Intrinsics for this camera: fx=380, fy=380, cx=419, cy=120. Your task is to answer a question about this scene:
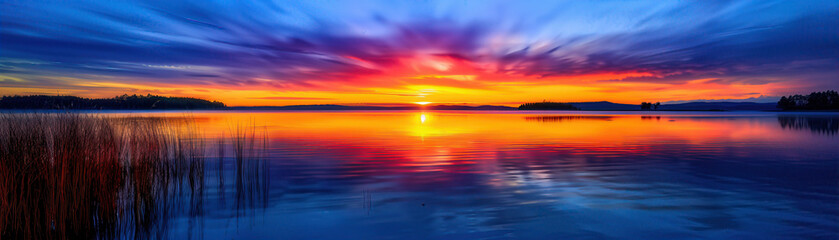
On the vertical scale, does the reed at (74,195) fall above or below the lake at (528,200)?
above

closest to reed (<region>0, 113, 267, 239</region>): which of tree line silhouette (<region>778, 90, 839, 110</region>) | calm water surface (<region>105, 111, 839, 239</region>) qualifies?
calm water surface (<region>105, 111, 839, 239</region>)

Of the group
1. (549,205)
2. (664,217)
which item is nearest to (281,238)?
(549,205)

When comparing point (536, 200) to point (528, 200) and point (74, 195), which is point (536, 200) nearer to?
point (528, 200)

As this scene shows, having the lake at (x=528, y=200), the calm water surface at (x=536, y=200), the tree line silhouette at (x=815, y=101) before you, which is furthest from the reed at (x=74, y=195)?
the tree line silhouette at (x=815, y=101)

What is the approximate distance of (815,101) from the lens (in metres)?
127

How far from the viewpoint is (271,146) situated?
1925 centimetres

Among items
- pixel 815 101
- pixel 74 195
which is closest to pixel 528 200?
pixel 74 195

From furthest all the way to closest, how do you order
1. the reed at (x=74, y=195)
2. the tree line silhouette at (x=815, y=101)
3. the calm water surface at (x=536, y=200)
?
1. the tree line silhouette at (x=815, y=101)
2. the calm water surface at (x=536, y=200)
3. the reed at (x=74, y=195)

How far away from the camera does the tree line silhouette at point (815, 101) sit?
12219cm

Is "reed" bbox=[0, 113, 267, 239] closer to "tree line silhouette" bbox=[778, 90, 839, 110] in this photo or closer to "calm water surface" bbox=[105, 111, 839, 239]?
"calm water surface" bbox=[105, 111, 839, 239]

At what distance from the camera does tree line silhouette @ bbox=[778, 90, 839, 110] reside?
122 metres

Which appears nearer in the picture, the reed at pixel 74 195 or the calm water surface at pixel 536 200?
the reed at pixel 74 195

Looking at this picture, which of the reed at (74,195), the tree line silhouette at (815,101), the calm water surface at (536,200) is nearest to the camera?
the reed at (74,195)

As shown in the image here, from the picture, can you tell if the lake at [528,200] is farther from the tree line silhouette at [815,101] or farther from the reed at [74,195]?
the tree line silhouette at [815,101]
